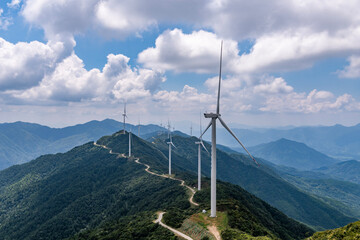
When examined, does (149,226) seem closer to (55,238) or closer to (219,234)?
(219,234)

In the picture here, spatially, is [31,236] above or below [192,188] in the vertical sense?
below

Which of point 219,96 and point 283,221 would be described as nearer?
point 219,96

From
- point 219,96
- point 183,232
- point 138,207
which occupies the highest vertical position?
point 219,96

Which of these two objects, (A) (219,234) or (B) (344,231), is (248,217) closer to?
(A) (219,234)

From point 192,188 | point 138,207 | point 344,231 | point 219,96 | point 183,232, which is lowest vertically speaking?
point 138,207

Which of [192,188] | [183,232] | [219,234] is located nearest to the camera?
[219,234]

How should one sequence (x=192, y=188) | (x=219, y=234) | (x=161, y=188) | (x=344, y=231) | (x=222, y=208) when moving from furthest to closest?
(x=161, y=188)
(x=192, y=188)
(x=222, y=208)
(x=219, y=234)
(x=344, y=231)

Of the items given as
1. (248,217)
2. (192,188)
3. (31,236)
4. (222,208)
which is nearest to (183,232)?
(222,208)

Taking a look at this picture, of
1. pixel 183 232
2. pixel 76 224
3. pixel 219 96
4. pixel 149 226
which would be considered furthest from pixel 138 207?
pixel 219 96

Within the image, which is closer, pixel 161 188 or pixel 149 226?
pixel 149 226
